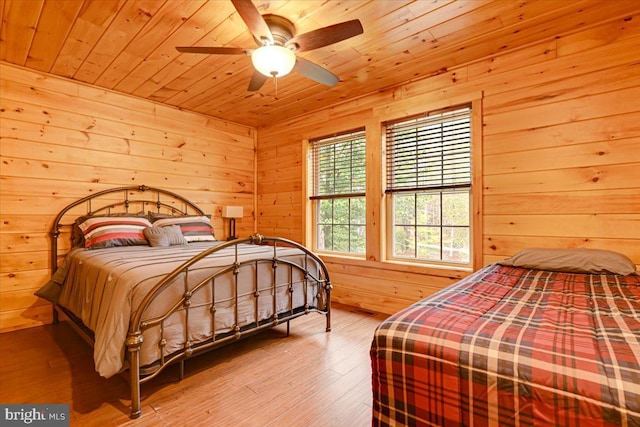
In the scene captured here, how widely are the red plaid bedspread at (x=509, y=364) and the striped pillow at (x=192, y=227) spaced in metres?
2.81

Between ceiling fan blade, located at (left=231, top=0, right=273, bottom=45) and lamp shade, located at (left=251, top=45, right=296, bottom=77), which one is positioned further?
lamp shade, located at (left=251, top=45, right=296, bottom=77)

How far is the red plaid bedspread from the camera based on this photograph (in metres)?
0.71

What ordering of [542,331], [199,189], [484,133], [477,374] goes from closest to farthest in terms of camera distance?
[477,374], [542,331], [484,133], [199,189]

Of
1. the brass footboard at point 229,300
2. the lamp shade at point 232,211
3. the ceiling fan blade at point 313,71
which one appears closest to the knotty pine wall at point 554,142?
the ceiling fan blade at point 313,71

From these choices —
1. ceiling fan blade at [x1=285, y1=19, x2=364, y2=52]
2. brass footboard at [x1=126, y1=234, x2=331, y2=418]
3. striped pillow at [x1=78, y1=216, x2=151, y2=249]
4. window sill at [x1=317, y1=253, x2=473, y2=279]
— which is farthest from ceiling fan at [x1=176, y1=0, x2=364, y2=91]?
window sill at [x1=317, y1=253, x2=473, y2=279]

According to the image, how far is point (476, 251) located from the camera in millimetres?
2688

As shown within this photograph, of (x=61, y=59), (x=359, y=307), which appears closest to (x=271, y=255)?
(x=359, y=307)

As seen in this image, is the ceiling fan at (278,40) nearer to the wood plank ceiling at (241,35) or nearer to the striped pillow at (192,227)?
the wood plank ceiling at (241,35)

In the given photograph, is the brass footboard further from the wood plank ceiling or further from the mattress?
the wood plank ceiling

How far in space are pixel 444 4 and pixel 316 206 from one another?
2577 millimetres

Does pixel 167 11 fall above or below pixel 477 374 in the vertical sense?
above

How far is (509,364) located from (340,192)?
3084 millimetres

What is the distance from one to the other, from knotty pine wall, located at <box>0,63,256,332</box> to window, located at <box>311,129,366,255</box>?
1607 millimetres

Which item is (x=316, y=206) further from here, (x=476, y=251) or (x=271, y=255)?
(x=476, y=251)
